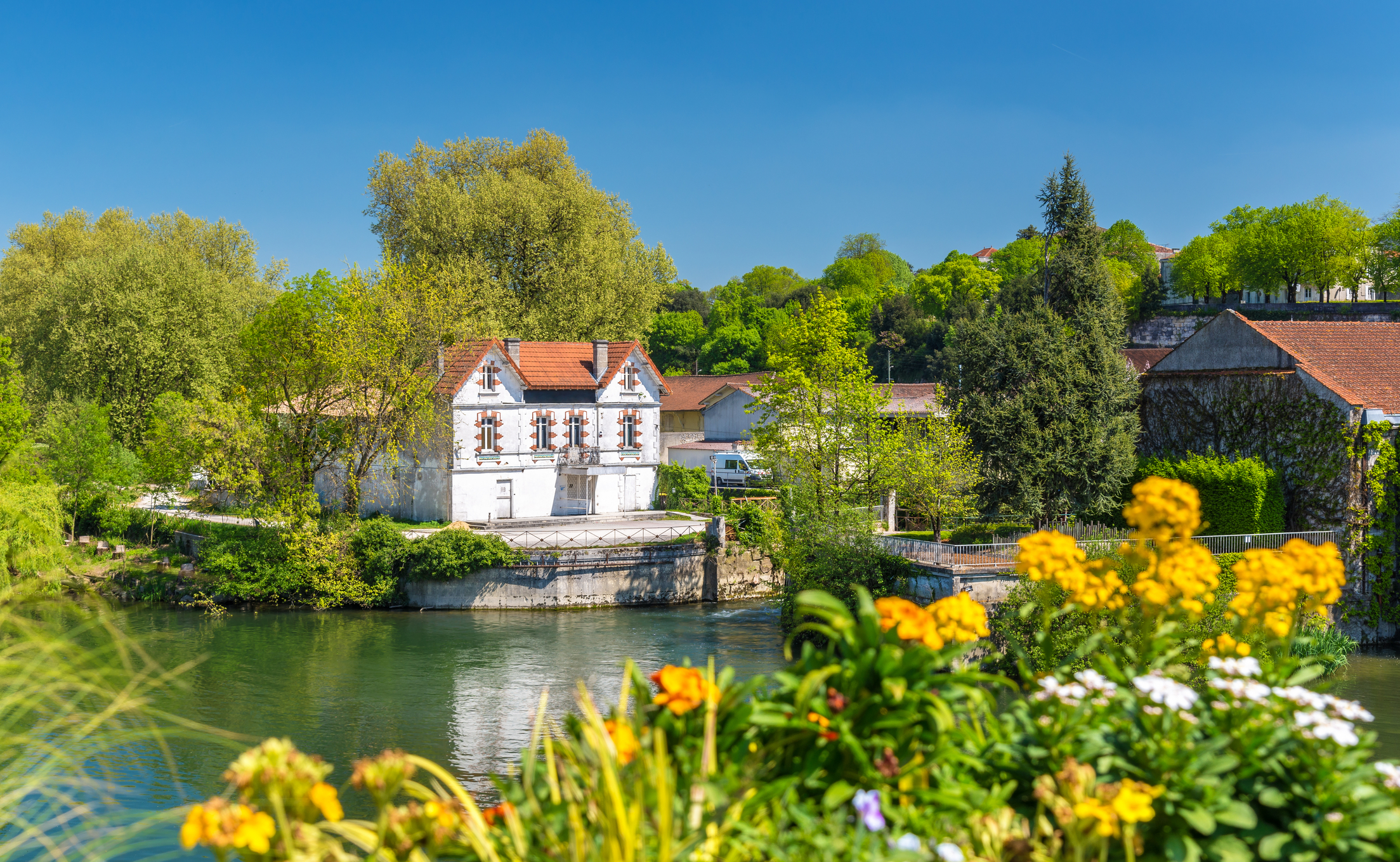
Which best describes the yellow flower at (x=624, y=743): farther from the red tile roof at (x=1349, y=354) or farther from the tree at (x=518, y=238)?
the tree at (x=518, y=238)

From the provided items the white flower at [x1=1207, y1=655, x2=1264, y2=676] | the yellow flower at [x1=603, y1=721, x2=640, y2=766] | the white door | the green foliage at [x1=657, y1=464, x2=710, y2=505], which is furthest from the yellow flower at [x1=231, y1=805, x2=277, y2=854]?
the green foliage at [x1=657, y1=464, x2=710, y2=505]

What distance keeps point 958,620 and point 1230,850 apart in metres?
1.37

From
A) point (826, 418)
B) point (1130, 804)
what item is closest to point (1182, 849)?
point (1130, 804)

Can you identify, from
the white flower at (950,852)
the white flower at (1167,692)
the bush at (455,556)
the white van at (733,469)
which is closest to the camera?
the white flower at (950,852)

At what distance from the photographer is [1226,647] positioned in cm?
521

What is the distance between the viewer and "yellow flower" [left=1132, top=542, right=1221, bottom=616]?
5.11 meters

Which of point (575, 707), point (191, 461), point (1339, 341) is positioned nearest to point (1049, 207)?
point (1339, 341)

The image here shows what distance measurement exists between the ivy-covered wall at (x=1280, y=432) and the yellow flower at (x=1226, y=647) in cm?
2402

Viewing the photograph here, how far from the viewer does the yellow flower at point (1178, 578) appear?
5113 millimetres

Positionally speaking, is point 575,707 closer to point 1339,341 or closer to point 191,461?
point 191,461

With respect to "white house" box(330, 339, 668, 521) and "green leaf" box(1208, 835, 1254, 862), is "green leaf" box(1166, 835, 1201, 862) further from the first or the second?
"white house" box(330, 339, 668, 521)

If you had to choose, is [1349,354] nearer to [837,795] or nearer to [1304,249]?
[837,795]

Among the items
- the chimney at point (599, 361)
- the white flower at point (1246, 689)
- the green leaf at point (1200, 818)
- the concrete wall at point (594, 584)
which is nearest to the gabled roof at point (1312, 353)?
the concrete wall at point (594, 584)

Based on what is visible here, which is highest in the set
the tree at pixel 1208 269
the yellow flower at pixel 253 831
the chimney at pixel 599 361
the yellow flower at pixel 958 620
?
the tree at pixel 1208 269
